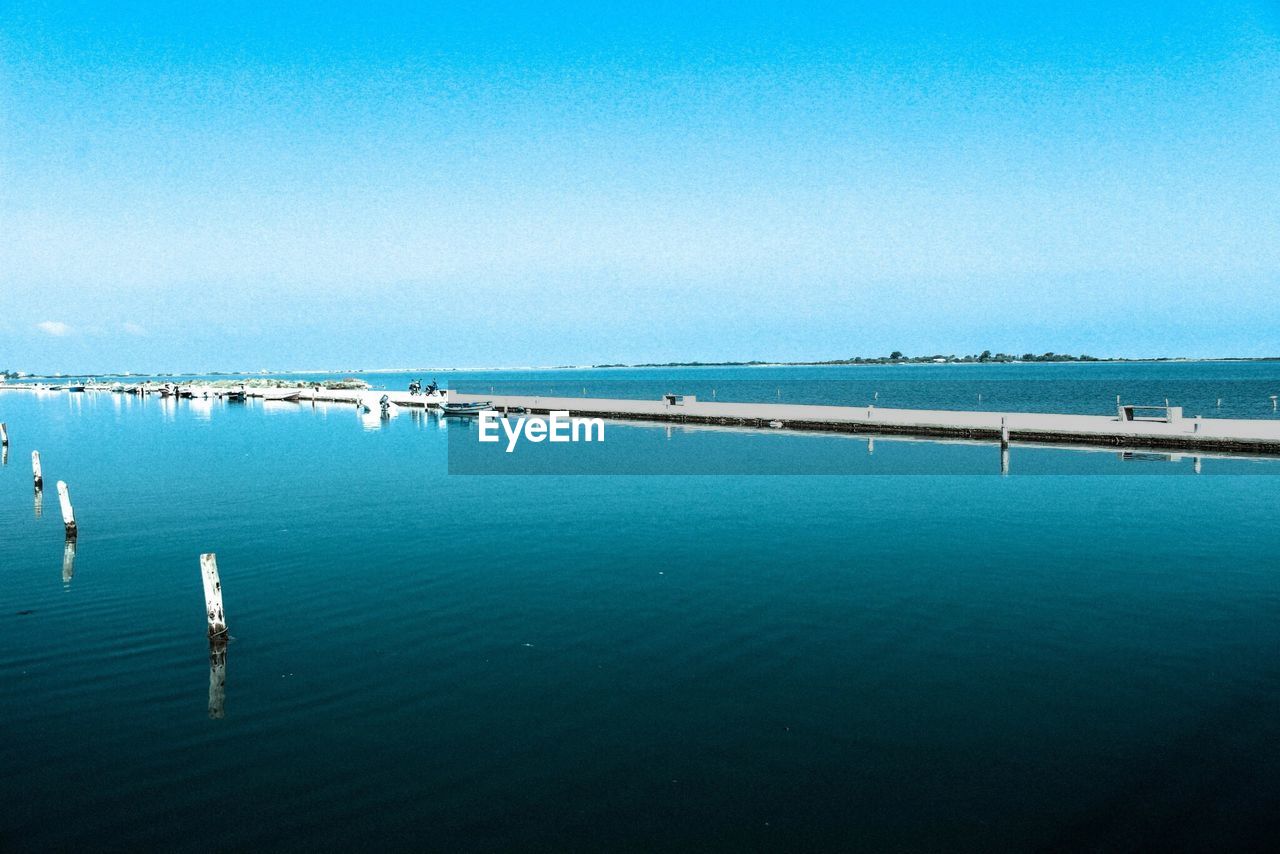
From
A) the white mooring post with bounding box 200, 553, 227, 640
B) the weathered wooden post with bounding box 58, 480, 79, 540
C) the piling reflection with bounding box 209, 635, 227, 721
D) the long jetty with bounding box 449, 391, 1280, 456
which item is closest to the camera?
the piling reflection with bounding box 209, 635, 227, 721

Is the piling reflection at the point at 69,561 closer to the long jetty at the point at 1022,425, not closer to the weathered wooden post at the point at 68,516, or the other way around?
A: the weathered wooden post at the point at 68,516

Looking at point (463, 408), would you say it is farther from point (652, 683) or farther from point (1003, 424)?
point (652, 683)

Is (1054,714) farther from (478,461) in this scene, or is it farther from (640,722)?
(478,461)

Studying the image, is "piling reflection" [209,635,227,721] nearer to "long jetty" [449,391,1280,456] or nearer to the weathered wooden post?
the weathered wooden post

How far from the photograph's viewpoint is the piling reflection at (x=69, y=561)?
2242cm

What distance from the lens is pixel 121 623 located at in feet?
59.8

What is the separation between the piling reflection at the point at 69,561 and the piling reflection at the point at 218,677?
803 cm

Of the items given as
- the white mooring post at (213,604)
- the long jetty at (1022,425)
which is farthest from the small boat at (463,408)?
the white mooring post at (213,604)

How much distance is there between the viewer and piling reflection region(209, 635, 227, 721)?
13805mm

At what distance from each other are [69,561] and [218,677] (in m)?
12.3

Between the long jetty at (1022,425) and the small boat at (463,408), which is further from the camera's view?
the small boat at (463,408)

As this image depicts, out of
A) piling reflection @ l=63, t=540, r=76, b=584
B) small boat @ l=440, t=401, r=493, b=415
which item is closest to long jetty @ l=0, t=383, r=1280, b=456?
small boat @ l=440, t=401, r=493, b=415

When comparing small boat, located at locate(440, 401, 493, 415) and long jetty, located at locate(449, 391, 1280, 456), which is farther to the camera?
small boat, located at locate(440, 401, 493, 415)

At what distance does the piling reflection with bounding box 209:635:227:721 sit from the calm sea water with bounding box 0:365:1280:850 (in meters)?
0.19
